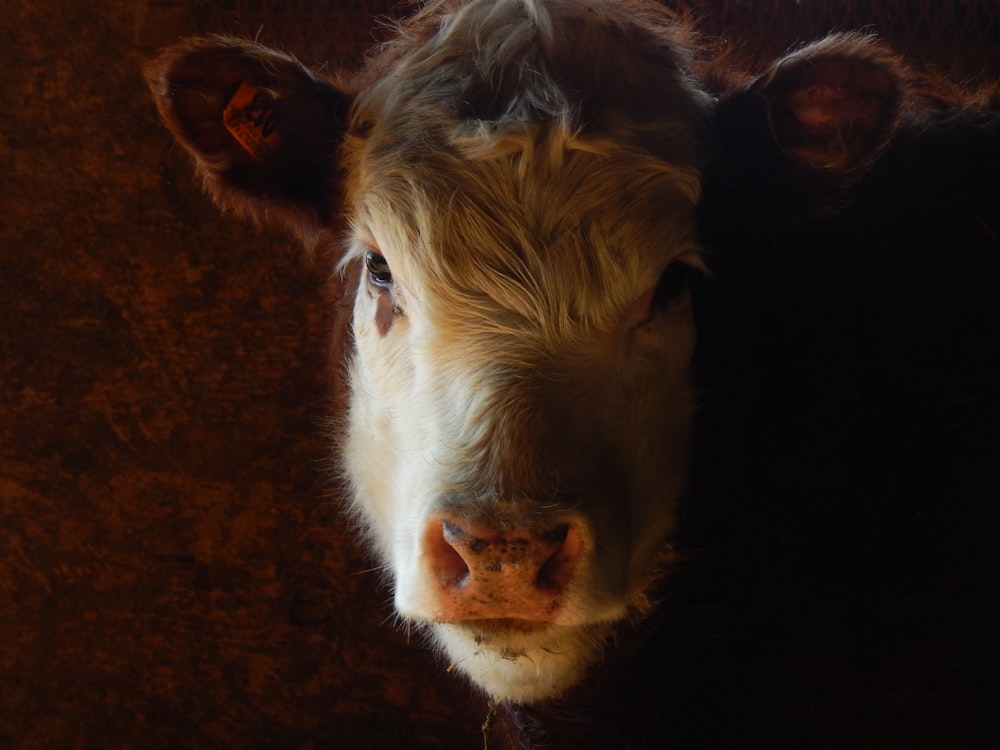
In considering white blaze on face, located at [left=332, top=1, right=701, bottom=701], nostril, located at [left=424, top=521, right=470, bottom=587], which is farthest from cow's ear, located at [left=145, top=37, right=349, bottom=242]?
nostril, located at [left=424, top=521, right=470, bottom=587]

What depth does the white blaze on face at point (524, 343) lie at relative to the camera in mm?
1278

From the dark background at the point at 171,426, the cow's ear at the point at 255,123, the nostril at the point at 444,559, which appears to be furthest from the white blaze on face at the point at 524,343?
the dark background at the point at 171,426

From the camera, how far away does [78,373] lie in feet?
8.76

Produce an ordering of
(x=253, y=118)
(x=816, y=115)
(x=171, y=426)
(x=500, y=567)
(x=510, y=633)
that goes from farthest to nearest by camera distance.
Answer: (x=171, y=426) → (x=253, y=118) → (x=816, y=115) → (x=510, y=633) → (x=500, y=567)

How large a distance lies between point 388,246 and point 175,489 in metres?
1.59

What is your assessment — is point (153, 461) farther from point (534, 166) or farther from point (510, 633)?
point (534, 166)

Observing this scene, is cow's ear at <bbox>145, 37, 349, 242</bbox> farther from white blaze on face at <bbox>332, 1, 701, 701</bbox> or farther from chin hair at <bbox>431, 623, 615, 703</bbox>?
chin hair at <bbox>431, 623, 615, 703</bbox>

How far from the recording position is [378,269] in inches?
65.8

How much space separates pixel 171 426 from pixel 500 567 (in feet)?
6.12

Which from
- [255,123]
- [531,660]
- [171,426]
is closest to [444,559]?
[531,660]

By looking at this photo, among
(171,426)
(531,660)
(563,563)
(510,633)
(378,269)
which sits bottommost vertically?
(171,426)

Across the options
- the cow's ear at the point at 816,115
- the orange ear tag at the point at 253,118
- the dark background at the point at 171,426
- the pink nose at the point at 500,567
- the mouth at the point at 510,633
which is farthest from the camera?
the dark background at the point at 171,426

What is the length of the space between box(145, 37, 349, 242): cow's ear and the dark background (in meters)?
0.77

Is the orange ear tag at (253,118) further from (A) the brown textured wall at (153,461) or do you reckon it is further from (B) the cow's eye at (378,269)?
(A) the brown textured wall at (153,461)
